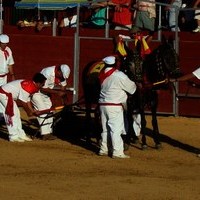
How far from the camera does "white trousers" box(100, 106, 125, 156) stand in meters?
14.6

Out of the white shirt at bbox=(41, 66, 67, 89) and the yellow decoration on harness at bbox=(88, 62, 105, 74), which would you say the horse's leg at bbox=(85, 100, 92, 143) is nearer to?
the yellow decoration on harness at bbox=(88, 62, 105, 74)

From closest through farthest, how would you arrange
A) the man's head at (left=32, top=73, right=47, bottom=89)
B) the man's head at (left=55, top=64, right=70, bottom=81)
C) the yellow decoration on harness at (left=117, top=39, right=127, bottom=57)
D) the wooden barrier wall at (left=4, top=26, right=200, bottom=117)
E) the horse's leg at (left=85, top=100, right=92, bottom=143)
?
the yellow decoration on harness at (left=117, top=39, right=127, bottom=57), the man's head at (left=32, top=73, right=47, bottom=89), the horse's leg at (left=85, top=100, right=92, bottom=143), the man's head at (left=55, top=64, right=70, bottom=81), the wooden barrier wall at (left=4, top=26, right=200, bottom=117)

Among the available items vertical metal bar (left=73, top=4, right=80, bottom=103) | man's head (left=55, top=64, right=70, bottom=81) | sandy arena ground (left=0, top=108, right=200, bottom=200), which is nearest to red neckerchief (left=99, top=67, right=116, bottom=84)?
sandy arena ground (left=0, top=108, right=200, bottom=200)

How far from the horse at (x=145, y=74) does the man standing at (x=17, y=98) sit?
913mm

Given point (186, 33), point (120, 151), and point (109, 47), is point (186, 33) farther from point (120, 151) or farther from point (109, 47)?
point (120, 151)

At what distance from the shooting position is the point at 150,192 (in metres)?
12.2

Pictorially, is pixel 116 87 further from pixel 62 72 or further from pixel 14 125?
pixel 14 125

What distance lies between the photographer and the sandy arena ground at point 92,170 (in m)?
12.1

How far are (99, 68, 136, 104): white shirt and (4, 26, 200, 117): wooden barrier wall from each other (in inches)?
203

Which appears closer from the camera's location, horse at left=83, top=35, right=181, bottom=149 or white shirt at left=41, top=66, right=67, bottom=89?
horse at left=83, top=35, right=181, bottom=149

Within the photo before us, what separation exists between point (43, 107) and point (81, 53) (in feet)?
13.6

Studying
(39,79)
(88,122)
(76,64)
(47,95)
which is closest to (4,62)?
(47,95)

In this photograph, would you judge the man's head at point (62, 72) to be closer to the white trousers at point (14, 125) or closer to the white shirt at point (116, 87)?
the white trousers at point (14, 125)

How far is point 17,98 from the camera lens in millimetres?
16484
